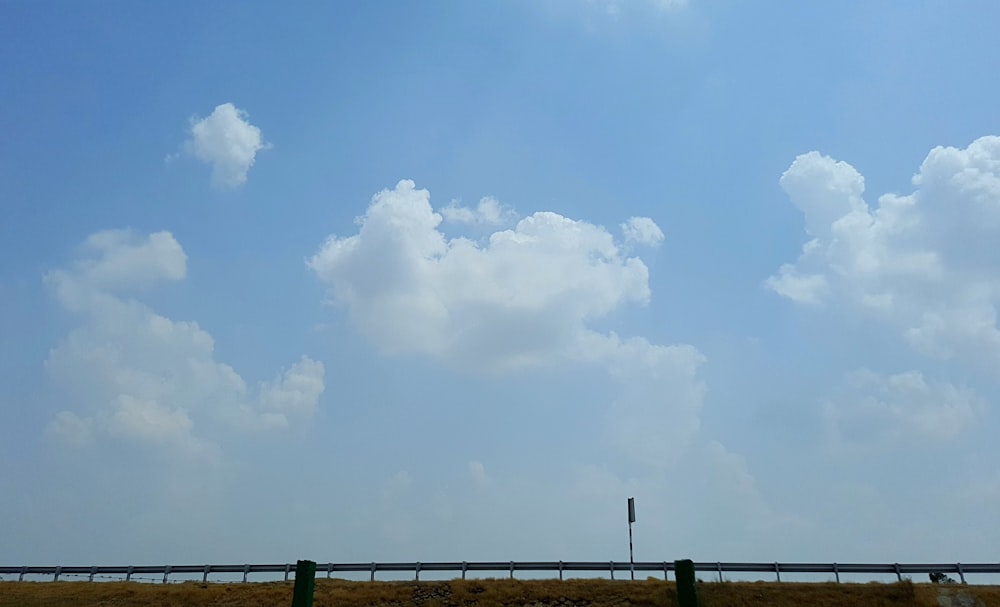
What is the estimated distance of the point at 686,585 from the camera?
9.71 meters

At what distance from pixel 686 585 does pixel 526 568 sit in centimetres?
2927

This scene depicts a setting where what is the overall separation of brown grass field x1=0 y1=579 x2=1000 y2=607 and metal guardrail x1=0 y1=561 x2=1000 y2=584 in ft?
2.49

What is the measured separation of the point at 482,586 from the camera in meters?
36.5

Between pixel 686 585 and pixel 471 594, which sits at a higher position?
pixel 686 585

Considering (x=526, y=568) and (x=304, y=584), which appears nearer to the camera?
(x=304, y=584)

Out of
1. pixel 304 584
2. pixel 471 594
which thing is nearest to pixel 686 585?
pixel 304 584

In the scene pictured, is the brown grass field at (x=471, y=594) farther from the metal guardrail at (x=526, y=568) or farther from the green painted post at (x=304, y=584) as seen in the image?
the green painted post at (x=304, y=584)

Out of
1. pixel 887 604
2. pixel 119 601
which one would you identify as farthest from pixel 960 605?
pixel 119 601

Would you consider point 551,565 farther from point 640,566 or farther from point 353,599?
point 353,599

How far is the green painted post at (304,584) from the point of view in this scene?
40.8 feet

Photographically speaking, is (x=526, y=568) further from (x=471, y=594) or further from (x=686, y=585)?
(x=686, y=585)

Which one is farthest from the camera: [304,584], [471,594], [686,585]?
[471,594]

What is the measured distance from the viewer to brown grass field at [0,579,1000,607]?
105 ft

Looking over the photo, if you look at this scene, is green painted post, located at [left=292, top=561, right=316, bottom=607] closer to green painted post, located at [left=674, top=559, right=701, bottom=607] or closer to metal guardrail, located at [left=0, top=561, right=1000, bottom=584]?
green painted post, located at [left=674, top=559, right=701, bottom=607]
